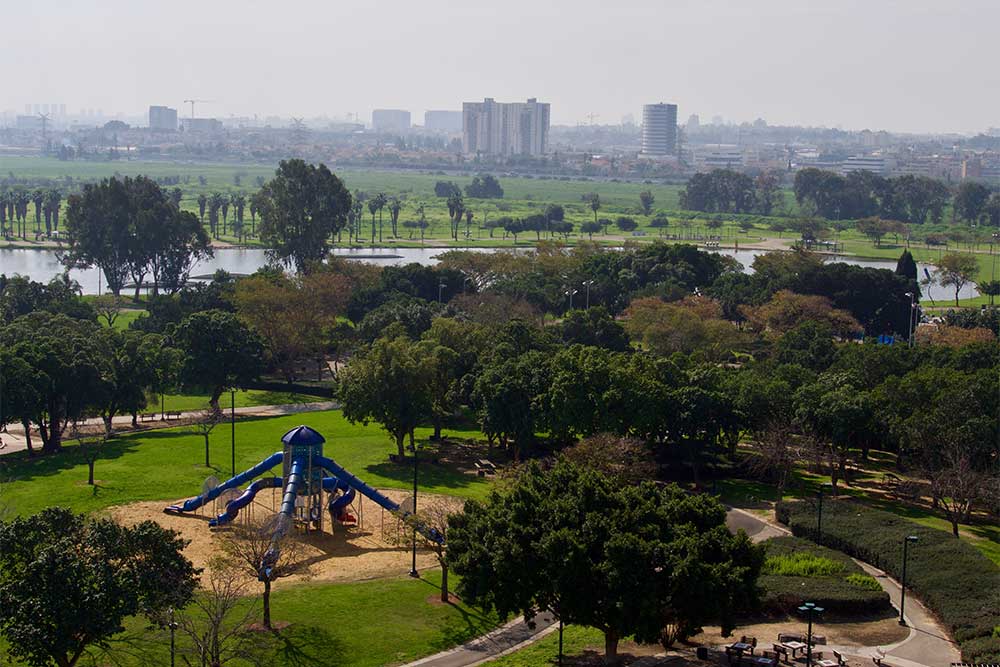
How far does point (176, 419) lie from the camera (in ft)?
172

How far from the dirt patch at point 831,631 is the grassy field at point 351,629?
5678 mm

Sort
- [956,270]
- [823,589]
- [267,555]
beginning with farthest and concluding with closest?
[956,270]
[823,589]
[267,555]

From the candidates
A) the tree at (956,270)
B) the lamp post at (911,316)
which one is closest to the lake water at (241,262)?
the tree at (956,270)

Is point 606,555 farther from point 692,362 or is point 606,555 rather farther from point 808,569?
point 692,362

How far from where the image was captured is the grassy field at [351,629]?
27.2m

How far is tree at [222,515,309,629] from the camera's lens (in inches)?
1144

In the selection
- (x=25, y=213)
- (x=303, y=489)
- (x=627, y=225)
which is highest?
(x=25, y=213)

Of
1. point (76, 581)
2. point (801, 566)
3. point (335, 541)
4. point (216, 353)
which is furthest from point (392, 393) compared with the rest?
point (76, 581)

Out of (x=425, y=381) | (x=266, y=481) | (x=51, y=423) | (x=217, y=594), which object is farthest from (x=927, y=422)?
(x=51, y=423)

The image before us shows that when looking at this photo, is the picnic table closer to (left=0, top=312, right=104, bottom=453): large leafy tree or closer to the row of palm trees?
(left=0, top=312, right=104, bottom=453): large leafy tree

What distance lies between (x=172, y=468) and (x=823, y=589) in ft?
76.3

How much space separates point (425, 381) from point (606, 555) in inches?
→ 800

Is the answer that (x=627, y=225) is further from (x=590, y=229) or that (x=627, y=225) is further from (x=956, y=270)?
(x=956, y=270)

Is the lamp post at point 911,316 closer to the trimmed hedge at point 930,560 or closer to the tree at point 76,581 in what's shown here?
the trimmed hedge at point 930,560
